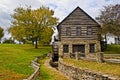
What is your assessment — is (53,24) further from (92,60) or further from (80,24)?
(92,60)

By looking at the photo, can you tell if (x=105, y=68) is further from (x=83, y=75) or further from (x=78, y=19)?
(x=78, y=19)

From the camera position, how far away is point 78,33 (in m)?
49.2

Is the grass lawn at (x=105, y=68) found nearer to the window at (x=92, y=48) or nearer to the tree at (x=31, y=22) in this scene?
the window at (x=92, y=48)

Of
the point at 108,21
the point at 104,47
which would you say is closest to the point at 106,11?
the point at 108,21

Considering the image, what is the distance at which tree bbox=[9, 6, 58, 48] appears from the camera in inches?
2475

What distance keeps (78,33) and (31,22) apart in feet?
59.9

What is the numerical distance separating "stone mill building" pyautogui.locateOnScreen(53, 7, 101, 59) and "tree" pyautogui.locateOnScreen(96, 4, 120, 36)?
1487 millimetres

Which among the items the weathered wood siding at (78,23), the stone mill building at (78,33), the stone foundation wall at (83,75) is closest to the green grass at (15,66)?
the stone foundation wall at (83,75)

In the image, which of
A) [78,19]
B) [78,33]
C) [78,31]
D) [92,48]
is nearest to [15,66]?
[78,33]

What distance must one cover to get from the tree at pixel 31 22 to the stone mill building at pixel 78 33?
15003mm

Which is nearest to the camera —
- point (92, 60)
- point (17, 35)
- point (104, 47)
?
point (92, 60)

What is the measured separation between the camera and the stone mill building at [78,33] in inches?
1930

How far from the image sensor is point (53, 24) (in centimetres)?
6488

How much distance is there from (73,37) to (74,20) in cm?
290
